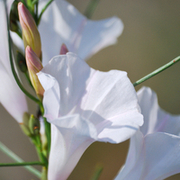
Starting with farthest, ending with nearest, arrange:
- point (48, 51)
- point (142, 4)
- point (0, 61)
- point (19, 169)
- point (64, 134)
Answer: point (142, 4)
point (19, 169)
point (48, 51)
point (0, 61)
point (64, 134)

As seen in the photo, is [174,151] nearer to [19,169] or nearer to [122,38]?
[19,169]

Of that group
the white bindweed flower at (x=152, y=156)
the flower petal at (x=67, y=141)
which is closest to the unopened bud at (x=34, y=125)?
the flower petal at (x=67, y=141)

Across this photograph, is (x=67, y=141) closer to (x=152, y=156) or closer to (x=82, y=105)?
(x=82, y=105)

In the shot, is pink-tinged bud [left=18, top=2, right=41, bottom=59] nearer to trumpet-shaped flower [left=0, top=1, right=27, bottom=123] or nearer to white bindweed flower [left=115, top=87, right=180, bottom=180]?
trumpet-shaped flower [left=0, top=1, right=27, bottom=123]

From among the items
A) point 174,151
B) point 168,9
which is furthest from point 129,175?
point 168,9

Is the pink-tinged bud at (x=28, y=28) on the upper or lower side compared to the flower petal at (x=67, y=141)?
upper

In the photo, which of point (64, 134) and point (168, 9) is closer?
point (64, 134)

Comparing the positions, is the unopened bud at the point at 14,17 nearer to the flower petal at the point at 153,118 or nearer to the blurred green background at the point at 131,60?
the flower petal at the point at 153,118
